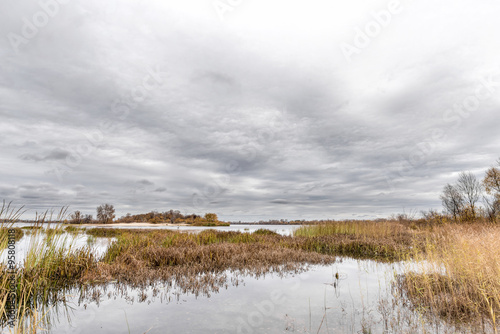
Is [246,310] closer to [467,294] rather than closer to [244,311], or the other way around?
[244,311]

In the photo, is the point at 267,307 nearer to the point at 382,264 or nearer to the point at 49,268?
the point at 49,268

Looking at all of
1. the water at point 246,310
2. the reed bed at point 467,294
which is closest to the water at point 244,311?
the water at point 246,310

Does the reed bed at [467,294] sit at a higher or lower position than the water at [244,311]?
higher

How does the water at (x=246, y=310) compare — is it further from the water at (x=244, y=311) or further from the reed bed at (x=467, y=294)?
the reed bed at (x=467, y=294)

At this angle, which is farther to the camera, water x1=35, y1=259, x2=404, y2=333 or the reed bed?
the reed bed

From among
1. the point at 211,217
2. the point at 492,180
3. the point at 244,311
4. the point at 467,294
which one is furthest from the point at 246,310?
the point at 211,217

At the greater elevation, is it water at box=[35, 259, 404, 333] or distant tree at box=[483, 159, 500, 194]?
distant tree at box=[483, 159, 500, 194]

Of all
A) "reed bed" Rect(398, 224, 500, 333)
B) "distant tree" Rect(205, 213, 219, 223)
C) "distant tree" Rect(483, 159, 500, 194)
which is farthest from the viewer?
"distant tree" Rect(205, 213, 219, 223)

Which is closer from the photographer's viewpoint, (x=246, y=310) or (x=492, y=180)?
(x=246, y=310)

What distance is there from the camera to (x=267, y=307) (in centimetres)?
641

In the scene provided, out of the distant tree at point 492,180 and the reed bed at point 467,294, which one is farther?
the distant tree at point 492,180

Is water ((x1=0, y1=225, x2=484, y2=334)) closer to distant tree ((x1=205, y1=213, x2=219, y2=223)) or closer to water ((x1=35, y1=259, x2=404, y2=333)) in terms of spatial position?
water ((x1=35, y1=259, x2=404, y2=333))

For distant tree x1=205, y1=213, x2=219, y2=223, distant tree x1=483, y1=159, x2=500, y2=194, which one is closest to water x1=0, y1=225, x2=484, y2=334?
distant tree x1=483, y1=159, x2=500, y2=194

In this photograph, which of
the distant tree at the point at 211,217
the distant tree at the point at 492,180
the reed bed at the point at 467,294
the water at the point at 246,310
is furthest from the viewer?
the distant tree at the point at 211,217
